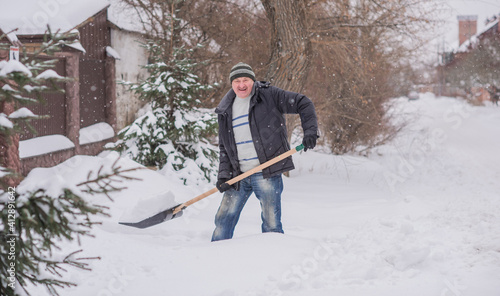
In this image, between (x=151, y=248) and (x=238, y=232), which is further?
(x=238, y=232)

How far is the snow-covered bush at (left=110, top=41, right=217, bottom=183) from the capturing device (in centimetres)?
739

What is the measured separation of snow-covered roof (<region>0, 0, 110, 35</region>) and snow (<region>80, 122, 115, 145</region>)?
2.48 m

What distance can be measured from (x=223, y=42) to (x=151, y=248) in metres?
8.40

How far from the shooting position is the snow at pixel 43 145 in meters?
8.05

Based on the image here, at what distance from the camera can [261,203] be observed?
4211 millimetres

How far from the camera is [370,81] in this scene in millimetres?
10930

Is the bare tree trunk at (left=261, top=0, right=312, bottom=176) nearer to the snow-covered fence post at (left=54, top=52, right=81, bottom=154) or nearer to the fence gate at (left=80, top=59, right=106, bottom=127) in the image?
the snow-covered fence post at (left=54, top=52, right=81, bottom=154)

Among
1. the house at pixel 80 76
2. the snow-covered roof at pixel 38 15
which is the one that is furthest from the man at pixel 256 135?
the snow-covered roof at pixel 38 15

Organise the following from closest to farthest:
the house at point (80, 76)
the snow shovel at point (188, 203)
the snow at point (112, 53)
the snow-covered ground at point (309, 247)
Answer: the snow-covered ground at point (309, 247) → the snow shovel at point (188, 203) → the house at point (80, 76) → the snow at point (112, 53)

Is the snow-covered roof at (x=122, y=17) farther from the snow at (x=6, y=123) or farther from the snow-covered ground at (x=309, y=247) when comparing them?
the snow at (x=6, y=123)

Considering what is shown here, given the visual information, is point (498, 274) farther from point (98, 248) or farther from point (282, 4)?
point (282, 4)

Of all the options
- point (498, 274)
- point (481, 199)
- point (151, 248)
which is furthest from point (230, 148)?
point (481, 199)

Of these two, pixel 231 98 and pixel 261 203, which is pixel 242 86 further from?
pixel 261 203

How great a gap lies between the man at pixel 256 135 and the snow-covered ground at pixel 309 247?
0.37 meters
